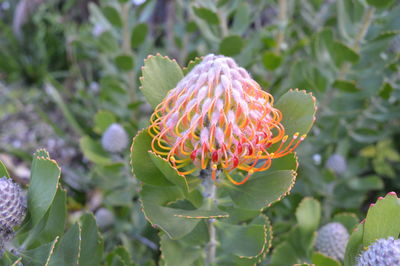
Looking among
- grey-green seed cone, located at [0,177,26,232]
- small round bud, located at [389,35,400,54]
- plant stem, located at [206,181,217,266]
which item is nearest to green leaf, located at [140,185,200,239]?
plant stem, located at [206,181,217,266]

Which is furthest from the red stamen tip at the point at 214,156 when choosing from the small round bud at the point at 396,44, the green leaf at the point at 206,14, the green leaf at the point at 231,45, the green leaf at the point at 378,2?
the small round bud at the point at 396,44

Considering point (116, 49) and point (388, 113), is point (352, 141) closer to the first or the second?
point (388, 113)

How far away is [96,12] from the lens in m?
2.51

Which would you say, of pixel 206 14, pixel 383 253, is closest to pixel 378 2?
pixel 206 14

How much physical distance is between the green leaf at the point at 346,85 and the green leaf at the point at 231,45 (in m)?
0.57

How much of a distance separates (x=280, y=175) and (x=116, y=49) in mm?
1769

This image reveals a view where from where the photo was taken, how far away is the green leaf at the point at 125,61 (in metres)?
2.20

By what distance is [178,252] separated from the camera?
129cm

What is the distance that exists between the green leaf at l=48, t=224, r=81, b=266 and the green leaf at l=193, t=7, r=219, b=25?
1.38 meters

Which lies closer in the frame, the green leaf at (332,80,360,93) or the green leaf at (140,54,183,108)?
the green leaf at (140,54,183,108)

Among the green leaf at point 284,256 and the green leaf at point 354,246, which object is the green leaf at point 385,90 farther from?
the green leaf at point 354,246

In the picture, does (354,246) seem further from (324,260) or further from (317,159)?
(317,159)

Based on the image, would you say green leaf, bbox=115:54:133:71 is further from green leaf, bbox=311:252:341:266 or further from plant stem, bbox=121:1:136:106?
green leaf, bbox=311:252:341:266

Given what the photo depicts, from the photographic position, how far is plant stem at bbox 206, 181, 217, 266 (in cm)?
128
